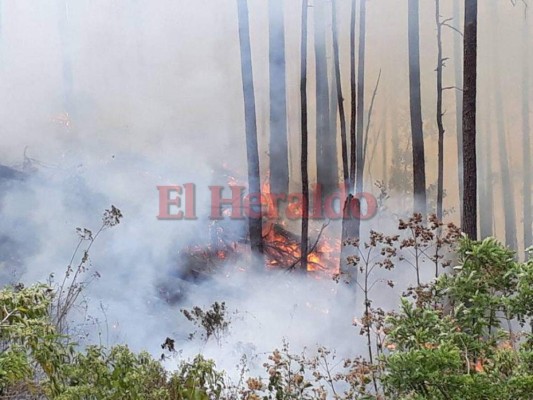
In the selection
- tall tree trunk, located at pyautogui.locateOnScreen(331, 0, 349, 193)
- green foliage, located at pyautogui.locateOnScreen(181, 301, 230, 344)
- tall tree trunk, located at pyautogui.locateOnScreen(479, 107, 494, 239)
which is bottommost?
green foliage, located at pyautogui.locateOnScreen(181, 301, 230, 344)

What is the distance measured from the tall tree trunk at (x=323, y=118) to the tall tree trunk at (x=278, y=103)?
0.58 meters

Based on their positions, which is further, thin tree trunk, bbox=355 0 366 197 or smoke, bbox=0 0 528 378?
thin tree trunk, bbox=355 0 366 197

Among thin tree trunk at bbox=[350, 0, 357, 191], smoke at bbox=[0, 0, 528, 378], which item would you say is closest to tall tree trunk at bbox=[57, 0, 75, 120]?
smoke at bbox=[0, 0, 528, 378]

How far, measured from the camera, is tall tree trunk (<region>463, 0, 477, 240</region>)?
4637 millimetres

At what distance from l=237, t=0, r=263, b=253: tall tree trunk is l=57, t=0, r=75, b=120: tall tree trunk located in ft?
9.16

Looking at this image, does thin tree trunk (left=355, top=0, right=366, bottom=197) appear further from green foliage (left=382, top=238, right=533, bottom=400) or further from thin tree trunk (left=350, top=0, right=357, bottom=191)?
green foliage (left=382, top=238, right=533, bottom=400)

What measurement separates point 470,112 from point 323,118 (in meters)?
4.05

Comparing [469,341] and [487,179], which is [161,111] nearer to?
[487,179]

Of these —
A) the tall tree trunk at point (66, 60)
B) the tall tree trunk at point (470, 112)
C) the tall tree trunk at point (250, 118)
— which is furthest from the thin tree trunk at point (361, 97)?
the tall tree trunk at point (66, 60)

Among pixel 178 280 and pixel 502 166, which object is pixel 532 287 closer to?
pixel 178 280

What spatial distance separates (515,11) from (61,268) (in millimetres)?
7438

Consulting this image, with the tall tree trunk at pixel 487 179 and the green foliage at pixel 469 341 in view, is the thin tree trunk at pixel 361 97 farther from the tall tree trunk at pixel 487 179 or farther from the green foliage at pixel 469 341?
the green foliage at pixel 469 341

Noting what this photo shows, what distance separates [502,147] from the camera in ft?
26.1

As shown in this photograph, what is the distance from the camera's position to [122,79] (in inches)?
315
